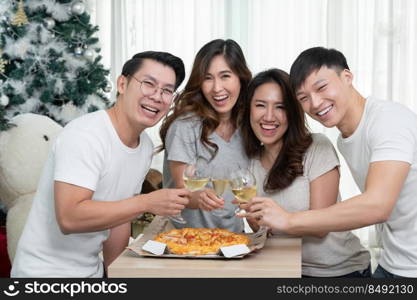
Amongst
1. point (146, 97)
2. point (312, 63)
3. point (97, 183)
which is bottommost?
point (97, 183)

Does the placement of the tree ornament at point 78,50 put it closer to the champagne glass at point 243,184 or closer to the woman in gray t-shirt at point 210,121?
the woman in gray t-shirt at point 210,121

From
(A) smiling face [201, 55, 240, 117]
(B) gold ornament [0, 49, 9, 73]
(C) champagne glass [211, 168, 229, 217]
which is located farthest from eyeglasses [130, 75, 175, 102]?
(B) gold ornament [0, 49, 9, 73]

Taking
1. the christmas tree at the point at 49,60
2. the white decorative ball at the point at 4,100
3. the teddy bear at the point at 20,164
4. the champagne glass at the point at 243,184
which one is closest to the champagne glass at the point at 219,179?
the champagne glass at the point at 243,184

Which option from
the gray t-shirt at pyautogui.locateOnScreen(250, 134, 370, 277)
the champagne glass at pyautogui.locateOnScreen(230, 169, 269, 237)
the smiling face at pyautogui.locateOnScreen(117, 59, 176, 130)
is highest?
the smiling face at pyautogui.locateOnScreen(117, 59, 176, 130)

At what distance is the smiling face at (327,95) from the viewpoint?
90.0 inches

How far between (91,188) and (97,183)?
4.6 inches

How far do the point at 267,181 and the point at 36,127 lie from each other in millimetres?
1795

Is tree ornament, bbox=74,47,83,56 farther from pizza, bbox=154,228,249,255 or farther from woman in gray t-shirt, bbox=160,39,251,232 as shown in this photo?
pizza, bbox=154,228,249,255

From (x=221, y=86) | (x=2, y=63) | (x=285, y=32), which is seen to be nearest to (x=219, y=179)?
(x=221, y=86)

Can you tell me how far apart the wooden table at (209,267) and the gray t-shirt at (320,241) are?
0.36m

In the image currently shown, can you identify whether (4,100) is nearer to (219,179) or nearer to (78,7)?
(78,7)

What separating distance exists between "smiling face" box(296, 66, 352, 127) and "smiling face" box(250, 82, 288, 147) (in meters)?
0.27

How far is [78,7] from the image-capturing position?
4.21 metres

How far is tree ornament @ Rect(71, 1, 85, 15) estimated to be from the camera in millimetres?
4215
